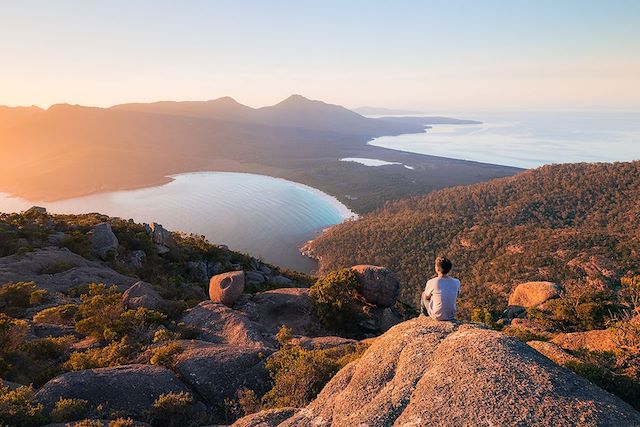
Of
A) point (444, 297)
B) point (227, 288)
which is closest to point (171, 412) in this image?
point (444, 297)

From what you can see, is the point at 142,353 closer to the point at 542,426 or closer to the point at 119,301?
the point at 119,301

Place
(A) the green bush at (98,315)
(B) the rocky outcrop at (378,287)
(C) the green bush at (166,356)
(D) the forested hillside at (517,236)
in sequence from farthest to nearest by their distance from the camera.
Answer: (D) the forested hillside at (517,236) → (B) the rocky outcrop at (378,287) → (A) the green bush at (98,315) → (C) the green bush at (166,356)

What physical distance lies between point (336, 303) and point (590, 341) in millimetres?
14337

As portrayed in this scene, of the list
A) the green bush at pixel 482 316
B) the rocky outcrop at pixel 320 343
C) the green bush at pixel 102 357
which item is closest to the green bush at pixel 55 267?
the green bush at pixel 102 357

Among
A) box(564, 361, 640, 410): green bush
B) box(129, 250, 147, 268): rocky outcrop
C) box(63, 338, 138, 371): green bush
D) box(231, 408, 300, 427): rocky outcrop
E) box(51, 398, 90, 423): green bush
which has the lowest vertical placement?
box(129, 250, 147, 268): rocky outcrop

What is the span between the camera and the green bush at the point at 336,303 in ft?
78.9

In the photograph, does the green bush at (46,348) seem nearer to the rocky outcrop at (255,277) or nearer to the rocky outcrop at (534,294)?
the rocky outcrop at (255,277)

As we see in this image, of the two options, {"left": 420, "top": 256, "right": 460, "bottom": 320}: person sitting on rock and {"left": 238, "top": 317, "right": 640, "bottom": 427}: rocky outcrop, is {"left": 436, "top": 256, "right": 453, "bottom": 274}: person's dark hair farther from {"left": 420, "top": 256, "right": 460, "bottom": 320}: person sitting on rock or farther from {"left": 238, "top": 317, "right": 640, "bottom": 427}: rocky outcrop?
{"left": 238, "top": 317, "right": 640, "bottom": 427}: rocky outcrop

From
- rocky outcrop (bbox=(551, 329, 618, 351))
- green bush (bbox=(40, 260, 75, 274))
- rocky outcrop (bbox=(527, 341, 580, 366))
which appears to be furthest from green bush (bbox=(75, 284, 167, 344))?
rocky outcrop (bbox=(551, 329, 618, 351))

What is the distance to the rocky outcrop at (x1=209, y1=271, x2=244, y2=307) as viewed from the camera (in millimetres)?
23347

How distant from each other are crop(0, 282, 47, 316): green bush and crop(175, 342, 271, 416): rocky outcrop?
38.7 feet

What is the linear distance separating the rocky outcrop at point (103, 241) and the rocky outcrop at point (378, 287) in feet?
69.3

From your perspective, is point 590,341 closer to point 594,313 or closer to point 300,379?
point 594,313

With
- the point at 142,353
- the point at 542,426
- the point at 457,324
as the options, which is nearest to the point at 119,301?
the point at 142,353
